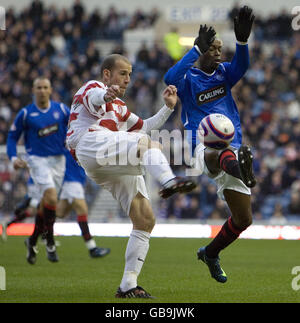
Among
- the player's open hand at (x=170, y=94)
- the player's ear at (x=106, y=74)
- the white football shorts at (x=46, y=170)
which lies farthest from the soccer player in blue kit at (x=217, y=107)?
the white football shorts at (x=46, y=170)

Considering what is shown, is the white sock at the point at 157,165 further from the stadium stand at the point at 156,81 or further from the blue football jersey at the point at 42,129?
the stadium stand at the point at 156,81

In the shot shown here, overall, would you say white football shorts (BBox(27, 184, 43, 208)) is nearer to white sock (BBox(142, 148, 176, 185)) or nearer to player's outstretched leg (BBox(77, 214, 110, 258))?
player's outstretched leg (BBox(77, 214, 110, 258))

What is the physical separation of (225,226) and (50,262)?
3.64m

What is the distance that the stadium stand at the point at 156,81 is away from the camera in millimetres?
18203

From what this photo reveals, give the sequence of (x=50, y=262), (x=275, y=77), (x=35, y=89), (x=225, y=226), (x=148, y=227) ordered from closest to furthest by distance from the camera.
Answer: (x=148, y=227)
(x=225, y=226)
(x=50, y=262)
(x=35, y=89)
(x=275, y=77)

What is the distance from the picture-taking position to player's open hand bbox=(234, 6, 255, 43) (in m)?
7.16

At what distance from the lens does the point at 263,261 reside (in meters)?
10.8

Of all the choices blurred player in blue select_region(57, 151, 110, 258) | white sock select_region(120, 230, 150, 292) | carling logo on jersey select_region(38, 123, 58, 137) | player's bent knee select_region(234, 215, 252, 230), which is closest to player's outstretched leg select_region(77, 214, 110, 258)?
blurred player in blue select_region(57, 151, 110, 258)

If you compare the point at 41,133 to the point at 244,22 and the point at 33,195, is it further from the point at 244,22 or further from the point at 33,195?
the point at 244,22

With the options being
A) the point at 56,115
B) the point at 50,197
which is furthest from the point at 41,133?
the point at 50,197

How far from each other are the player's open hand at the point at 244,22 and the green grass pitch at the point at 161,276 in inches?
101

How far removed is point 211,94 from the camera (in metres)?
7.82
